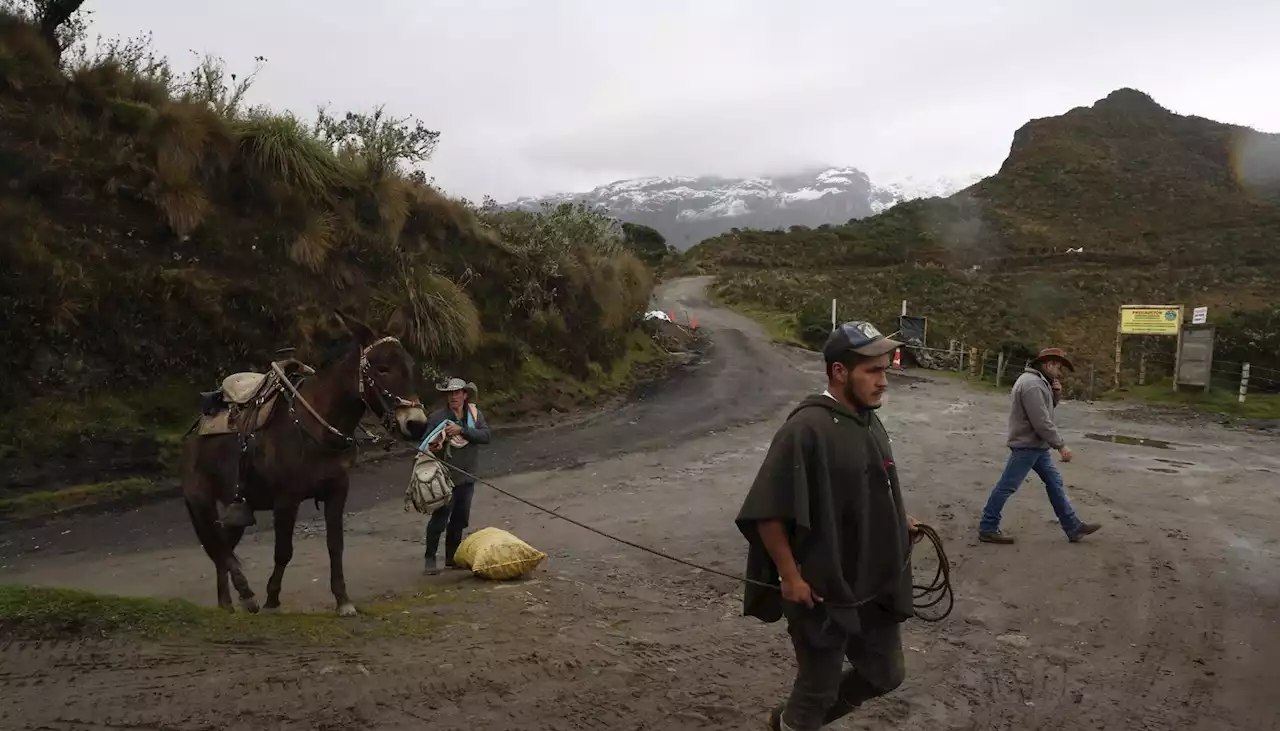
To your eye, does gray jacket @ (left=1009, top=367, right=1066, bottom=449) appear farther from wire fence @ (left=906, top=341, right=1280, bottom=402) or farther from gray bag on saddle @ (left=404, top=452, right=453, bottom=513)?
wire fence @ (left=906, top=341, right=1280, bottom=402)

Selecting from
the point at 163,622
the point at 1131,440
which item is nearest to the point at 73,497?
the point at 163,622

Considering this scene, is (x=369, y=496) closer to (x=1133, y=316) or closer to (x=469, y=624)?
(x=469, y=624)

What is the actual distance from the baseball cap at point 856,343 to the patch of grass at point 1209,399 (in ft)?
61.7

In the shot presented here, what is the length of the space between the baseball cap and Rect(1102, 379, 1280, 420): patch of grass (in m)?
18.8

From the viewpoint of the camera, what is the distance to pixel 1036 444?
7227 millimetres

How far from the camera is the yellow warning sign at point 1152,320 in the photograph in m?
21.6

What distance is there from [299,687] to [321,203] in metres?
11.2

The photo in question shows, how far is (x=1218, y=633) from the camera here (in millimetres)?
5172

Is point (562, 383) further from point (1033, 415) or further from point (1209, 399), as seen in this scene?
point (1209, 399)

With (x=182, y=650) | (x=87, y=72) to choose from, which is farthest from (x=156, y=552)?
(x=87, y=72)

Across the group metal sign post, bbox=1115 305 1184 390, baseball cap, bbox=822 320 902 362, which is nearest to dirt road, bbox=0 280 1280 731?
baseball cap, bbox=822 320 902 362

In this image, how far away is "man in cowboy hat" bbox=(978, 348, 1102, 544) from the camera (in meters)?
7.20

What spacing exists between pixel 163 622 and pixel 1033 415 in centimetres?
708

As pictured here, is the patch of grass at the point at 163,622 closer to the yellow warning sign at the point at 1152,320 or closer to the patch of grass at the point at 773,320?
the yellow warning sign at the point at 1152,320
